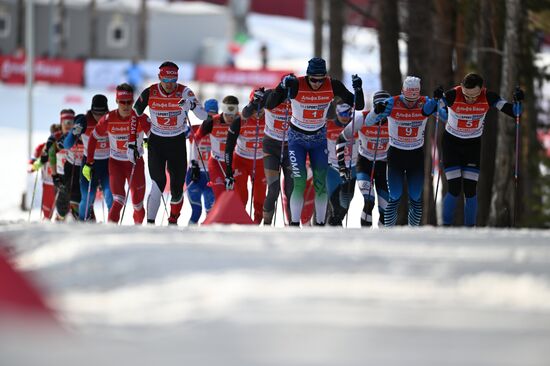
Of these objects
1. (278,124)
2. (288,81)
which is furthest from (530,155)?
(288,81)

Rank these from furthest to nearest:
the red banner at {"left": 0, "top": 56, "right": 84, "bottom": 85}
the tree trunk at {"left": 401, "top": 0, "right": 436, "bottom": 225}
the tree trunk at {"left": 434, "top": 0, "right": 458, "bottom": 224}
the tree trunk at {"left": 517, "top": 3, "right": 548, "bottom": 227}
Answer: the red banner at {"left": 0, "top": 56, "right": 84, "bottom": 85} < the tree trunk at {"left": 517, "top": 3, "right": 548, "bottom": 227} < the tree trunk at {"left": 401, "top": 0, "right": 436, "bottom": 225} < the tree trunk at {"left": 434, "top": 0, "right": 458, "bottom": 224}

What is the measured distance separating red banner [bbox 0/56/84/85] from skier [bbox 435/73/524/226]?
3524 centimetres

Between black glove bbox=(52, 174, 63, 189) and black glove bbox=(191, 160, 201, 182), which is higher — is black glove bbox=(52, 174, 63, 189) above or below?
below

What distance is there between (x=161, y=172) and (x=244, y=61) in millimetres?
51343

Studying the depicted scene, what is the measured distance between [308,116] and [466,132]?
5.50 feet

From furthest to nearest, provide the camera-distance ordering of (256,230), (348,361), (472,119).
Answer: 1. (472,119)
2. (256,230)
3. (348,361)

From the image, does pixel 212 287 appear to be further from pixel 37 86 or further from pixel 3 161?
pixel 37 86

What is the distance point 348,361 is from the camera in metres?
5.52

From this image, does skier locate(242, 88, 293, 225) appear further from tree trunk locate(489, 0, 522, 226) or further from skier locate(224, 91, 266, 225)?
tree trunk locate(489, 0, 522, 226)

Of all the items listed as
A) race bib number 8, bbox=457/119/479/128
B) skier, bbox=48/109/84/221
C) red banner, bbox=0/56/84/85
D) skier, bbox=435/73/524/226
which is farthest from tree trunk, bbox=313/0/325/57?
red banner, bbox=0/56/84/85

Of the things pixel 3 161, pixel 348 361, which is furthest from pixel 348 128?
pixel 3 161

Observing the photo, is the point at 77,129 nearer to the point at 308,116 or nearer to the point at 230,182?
the point at 230,182

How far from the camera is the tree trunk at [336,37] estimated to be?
25.7 meters

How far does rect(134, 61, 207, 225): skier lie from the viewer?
14.1 m
